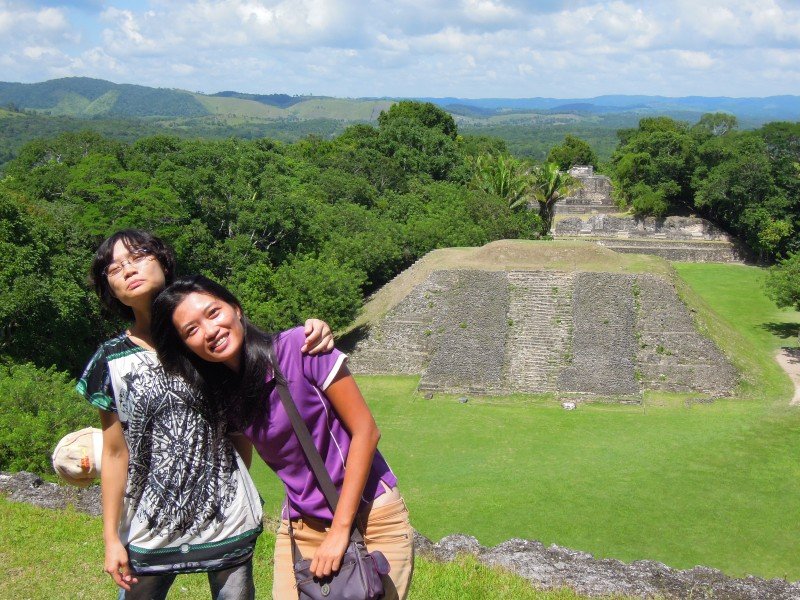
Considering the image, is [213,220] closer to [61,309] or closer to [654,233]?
[61,309]

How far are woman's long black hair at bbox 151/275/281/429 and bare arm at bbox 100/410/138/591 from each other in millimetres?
395

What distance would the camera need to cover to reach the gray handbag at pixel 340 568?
2262 millimetres

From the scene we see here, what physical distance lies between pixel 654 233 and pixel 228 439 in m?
32.3

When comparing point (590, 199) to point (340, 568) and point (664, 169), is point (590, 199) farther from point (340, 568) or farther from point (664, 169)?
point (340, 568)

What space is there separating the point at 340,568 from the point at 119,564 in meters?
0.88

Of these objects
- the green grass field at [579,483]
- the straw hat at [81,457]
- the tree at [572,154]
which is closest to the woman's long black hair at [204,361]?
the straw hat at [81,457]

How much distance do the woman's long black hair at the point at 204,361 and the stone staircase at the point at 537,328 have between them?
14189mm

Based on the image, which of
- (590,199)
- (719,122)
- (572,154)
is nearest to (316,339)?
(590,199)

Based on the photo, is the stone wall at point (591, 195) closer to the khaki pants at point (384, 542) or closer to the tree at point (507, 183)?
the tree at point (507, 183)

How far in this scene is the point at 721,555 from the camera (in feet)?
30.7

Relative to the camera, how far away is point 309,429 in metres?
2.33

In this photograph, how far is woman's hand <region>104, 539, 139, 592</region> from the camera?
8.49 ft

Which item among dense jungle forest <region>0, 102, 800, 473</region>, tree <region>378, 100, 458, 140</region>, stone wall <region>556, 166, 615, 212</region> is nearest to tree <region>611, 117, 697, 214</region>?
dense jungle forest <region>0, 102, 800, 473</region>

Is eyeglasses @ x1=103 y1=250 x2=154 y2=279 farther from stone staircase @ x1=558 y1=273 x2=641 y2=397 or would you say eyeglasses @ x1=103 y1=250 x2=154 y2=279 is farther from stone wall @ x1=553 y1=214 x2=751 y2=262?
stone wall @ x1=553 y1=214 x2=751 y2=262
